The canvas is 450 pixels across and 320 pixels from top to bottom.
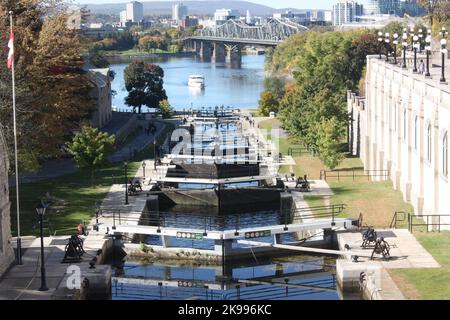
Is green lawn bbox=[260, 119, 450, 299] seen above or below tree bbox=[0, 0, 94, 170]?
below

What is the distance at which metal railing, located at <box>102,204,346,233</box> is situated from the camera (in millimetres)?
50031

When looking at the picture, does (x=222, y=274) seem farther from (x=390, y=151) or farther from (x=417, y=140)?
(x=390, y=151)

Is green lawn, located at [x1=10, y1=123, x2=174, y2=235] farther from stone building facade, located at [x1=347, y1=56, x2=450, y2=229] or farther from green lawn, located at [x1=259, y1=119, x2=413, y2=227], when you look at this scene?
stone building facade, located at [x1=347, y1=56, x2=450, y2=229]

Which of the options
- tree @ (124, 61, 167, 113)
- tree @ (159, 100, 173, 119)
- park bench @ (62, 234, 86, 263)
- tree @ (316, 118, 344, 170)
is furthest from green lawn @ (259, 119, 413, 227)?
tree @ (124, 61, 167, 113)

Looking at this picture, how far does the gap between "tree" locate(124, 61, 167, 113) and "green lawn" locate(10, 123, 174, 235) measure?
49.1m

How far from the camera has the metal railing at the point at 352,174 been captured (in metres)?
62.2

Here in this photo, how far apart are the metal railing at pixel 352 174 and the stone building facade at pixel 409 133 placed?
1.67ft

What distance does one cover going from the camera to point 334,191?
188 ft

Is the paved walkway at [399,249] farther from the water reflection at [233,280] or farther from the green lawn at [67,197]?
the green lawn at [67,197]

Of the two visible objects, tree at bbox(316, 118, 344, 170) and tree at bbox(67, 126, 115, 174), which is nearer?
tree at bbox(67, 126, 115, 174)

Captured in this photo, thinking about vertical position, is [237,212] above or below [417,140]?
below

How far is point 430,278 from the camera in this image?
1409 inches
